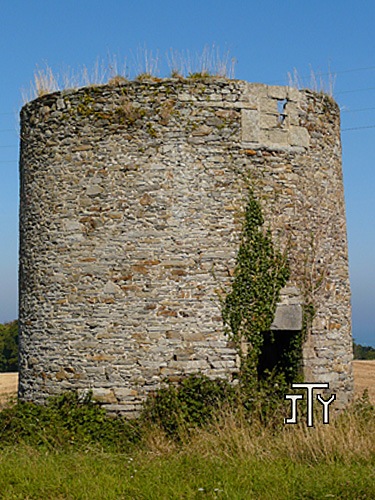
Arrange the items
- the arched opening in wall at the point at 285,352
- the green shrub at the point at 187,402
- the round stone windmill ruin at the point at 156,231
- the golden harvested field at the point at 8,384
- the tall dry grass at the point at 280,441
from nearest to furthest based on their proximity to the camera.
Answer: the tall dry grass at the point at 280,441 < the green shrub at the point at 187,402 < the round stone windmill ruin at the point at 156,231 < the arched opening in wall at the point at 285,352 < the golden harvested field at the point at 8,384

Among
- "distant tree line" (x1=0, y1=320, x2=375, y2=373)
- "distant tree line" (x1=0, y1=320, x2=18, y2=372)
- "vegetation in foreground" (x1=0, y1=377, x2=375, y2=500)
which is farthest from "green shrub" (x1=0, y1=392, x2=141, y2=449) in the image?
"distant tree line" (x1=0, y1=320, x2=18, y2=372)

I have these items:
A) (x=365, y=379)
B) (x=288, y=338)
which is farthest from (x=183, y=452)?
(x=365, y=379)

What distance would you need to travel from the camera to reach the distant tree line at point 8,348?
101ft

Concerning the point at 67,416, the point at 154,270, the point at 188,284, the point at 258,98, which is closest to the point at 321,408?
the point at 188,284

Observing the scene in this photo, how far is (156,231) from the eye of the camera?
27.1 feet

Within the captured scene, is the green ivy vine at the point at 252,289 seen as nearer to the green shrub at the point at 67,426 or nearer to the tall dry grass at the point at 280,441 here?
the tall dry grass at the point at 280,441

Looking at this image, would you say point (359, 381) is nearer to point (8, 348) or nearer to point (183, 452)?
point (183, 452)

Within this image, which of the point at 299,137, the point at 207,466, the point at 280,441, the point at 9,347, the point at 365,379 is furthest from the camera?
the point at 9,347

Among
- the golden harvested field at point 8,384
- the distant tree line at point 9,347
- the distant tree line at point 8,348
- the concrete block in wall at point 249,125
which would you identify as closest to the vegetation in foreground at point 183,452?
the concrete block in wall at point 249,125

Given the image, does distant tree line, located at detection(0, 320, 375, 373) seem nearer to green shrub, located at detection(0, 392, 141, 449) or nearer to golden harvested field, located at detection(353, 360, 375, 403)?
golden harvested field, located at detection(353, 360, 375, 403)

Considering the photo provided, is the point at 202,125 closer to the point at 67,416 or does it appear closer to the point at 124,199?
the point at 124,199

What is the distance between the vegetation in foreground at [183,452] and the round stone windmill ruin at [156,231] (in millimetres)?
379

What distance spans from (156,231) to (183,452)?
3.13 metres

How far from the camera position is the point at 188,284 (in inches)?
322
